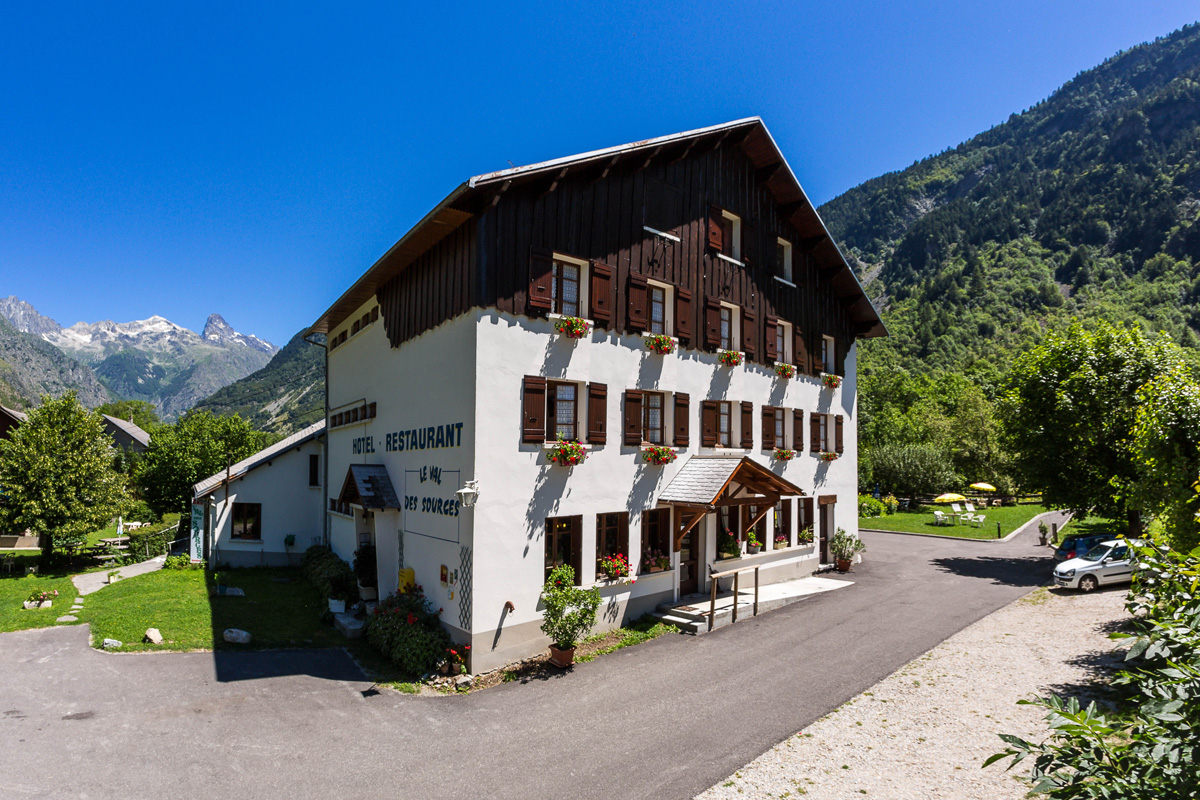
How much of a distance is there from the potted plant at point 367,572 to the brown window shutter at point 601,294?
10332 millimetres

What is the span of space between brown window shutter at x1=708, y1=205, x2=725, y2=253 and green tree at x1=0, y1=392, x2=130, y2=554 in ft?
84.9

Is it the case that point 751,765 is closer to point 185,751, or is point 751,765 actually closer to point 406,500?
point 185,751

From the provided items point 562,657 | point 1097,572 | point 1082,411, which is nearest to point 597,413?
point 562,657

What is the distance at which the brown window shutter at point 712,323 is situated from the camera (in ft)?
62.7

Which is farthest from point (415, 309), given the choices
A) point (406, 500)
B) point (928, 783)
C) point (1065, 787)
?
point (1065, 787)

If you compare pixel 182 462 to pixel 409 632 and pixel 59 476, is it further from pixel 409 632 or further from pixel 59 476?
pixel 409 632

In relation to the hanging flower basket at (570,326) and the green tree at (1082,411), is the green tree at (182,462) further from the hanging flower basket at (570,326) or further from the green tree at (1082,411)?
the green tree at (1082,411)

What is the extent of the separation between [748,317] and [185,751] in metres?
17.6

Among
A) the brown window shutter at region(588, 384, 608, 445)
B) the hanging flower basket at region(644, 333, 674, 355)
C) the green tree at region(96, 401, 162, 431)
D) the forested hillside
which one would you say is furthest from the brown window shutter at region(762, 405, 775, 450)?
the green tree at region(96, 401, 162, 431)

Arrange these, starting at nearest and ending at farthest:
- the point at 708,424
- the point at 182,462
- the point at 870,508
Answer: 1. the point at 708,424
2. the point at 182,462
3. the point at 870,508

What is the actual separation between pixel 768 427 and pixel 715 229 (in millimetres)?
6830

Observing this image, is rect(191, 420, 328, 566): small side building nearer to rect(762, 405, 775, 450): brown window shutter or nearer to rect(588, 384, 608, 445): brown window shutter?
rect(588, 384, 608, 445): brown window shutter

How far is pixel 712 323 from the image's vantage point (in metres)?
19.3

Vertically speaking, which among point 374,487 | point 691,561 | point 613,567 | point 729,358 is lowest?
point 691,561
